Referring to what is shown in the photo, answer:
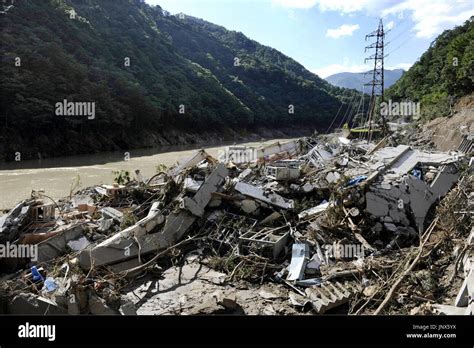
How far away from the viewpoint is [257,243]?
5.07 meters

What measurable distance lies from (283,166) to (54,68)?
18.1m

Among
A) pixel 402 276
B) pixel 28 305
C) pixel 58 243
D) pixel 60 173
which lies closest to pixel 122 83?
pixel 60 173

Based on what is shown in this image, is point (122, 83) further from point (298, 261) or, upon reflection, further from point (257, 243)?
point (298, 261)

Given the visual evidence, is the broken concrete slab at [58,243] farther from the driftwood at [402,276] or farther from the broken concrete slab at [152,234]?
the driftwood at [402,276]

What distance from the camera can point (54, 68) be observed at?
20.2 m

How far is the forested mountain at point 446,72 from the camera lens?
488 inches

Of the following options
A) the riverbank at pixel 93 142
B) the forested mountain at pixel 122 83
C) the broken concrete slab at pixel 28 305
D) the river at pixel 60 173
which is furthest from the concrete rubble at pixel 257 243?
the forested mountain at pixel 122 83

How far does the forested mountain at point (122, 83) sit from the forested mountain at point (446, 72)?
901cm

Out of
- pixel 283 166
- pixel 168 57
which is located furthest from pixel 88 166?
pixel 168 57

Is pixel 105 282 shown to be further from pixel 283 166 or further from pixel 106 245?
pixel 283 166

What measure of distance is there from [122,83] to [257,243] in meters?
23.6

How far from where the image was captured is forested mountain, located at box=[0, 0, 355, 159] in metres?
18.2

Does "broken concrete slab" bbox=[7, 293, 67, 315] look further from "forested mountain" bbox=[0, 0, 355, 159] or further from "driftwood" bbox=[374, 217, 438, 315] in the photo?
"forested mountain" bbox=[0, 0, 355, 159]

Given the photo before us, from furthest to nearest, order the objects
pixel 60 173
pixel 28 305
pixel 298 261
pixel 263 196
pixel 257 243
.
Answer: pixel 60 173
pixel 263 196
pixel 257 243
pixel 298 261
pixel 28 305
